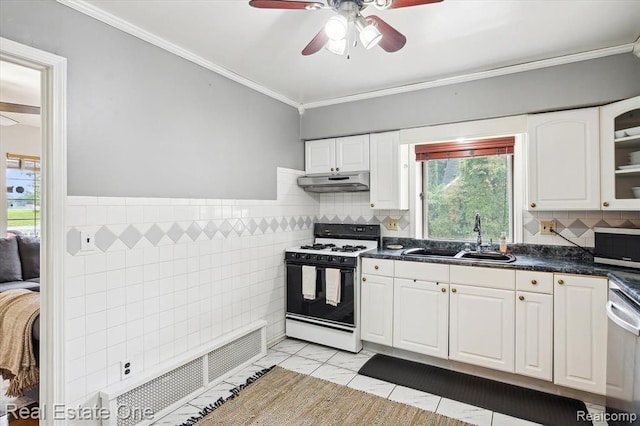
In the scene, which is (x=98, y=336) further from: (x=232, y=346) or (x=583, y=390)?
(x=583, y=390)

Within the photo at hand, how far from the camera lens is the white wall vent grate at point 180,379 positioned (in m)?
2.00

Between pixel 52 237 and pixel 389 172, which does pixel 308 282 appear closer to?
pixel 389 172

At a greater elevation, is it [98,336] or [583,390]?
[98,336]

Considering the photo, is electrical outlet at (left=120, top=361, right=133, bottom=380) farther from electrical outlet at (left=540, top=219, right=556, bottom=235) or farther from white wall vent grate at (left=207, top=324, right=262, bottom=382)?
electrical outlet at (left=540, top=219, right=556, bottom=235)

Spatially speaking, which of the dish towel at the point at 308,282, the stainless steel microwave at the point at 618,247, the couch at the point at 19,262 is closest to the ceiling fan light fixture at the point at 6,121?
the couch at the point at 19,262

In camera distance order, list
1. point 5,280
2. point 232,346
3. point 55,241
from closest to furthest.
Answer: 1. point 55,241
2. point 232,346
3. point 5,280

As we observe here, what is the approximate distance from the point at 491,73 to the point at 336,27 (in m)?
1.80

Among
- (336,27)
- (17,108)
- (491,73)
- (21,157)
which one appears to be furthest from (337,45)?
(21,157)

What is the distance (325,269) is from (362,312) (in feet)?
1.71

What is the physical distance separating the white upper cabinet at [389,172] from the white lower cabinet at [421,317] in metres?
0.84

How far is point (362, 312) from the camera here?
3.17m

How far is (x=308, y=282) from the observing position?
332 cm

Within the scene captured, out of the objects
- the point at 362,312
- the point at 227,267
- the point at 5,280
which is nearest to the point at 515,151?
the point at 362,312

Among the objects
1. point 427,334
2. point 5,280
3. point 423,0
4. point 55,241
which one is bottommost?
point 427,334
